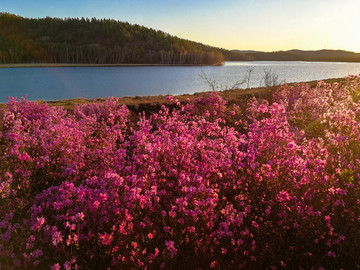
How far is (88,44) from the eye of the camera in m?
135

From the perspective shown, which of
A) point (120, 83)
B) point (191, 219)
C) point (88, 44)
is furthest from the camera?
point (88, 44)

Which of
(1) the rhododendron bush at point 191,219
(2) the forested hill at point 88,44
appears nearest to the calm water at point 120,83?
(1) the rhododendron bush at point 191,219

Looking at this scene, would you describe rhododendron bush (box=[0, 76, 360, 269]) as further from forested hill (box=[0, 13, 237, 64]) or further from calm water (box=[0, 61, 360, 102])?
forested hill (box=[0, 13, 237, 64])

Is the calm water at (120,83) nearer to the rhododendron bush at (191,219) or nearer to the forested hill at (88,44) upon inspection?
the rhododendron bush at (191,219)

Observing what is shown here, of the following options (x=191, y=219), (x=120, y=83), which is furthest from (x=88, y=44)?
(x=191, y=219)

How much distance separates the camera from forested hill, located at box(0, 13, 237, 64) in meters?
111

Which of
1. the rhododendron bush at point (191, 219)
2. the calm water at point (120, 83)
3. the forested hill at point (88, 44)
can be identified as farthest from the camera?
the forested hill at point (88, 44)

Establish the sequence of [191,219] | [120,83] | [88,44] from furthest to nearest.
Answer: [88,44] < [120,83] < [191,219]

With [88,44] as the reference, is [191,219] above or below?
below

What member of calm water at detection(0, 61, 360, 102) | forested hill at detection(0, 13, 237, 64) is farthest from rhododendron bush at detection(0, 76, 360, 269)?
forested hill at detection(0, 13, 237, 64)

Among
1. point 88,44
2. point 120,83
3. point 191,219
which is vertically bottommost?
point 191,219

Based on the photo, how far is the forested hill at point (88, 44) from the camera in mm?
110688

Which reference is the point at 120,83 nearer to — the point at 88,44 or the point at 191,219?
the point at 191,219

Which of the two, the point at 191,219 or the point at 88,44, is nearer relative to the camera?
the point at 191,219
